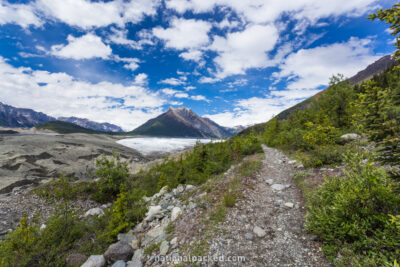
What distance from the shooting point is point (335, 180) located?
19.5 feet

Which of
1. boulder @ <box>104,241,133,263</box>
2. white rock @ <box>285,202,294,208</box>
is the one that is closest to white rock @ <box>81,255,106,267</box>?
boulder @ <box>104,241,133,263</box>

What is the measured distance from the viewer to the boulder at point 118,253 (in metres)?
5.88

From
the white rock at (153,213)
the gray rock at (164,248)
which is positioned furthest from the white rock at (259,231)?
the white rock at (153,213)

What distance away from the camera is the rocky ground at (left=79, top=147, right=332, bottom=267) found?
4.66 meters

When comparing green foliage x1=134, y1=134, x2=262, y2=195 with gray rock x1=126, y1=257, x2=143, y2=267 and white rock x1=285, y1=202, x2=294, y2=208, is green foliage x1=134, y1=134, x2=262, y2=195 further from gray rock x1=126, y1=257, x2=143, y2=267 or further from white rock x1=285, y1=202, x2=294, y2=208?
gray rock x1=126, y1=257, x2=143, y2=267

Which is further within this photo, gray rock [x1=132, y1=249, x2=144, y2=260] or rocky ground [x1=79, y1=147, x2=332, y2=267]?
gray rock [x1=132, y1=249, x2=144, y2=260]

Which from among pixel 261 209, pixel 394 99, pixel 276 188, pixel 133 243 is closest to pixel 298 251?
pixel 261 209

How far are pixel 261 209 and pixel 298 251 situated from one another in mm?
2503

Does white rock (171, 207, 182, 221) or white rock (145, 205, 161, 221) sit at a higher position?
white rock (171, 207, 182, 221)

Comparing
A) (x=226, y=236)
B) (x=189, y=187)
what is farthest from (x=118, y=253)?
(x=189, y=187)

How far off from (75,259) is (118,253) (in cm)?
241

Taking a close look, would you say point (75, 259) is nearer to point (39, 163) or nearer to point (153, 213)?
point (153, 213)

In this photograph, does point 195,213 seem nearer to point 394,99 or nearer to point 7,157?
point 394,99

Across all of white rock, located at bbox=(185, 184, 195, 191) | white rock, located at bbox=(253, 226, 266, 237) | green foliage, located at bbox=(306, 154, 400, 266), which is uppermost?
green foliage, located at bbox=(306, 154, 400, 266)
